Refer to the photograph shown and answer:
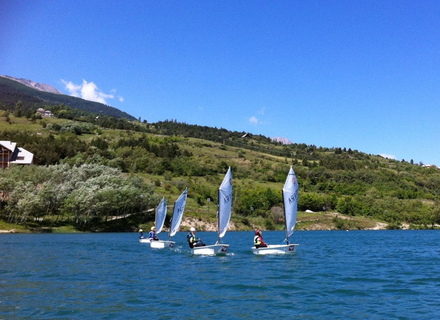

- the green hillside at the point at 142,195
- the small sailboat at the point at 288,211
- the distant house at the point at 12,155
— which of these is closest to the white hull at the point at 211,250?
the small sailboat at the point at 288,211

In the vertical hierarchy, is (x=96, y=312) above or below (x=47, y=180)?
below

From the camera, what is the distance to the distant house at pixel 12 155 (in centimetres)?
13138

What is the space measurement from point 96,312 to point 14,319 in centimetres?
372

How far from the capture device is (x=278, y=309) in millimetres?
23234

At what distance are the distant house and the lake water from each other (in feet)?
310

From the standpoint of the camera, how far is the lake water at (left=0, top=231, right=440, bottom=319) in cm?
2248

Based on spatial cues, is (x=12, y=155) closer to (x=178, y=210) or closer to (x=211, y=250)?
(x=178, y=210)

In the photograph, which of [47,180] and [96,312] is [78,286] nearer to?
[96,312]

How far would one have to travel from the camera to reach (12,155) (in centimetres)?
13412

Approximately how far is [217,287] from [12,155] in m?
122

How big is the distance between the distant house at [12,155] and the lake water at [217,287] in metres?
94.6

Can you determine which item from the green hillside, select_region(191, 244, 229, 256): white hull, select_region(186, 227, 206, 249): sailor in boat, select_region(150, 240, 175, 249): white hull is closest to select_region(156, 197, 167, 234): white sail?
select_region(150, 240, 175, 249): white hull

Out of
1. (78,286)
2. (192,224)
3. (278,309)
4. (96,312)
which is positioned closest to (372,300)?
(278,309)

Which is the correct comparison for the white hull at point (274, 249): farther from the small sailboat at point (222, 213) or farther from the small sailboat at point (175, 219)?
the small sailboat at point (175, 219)
